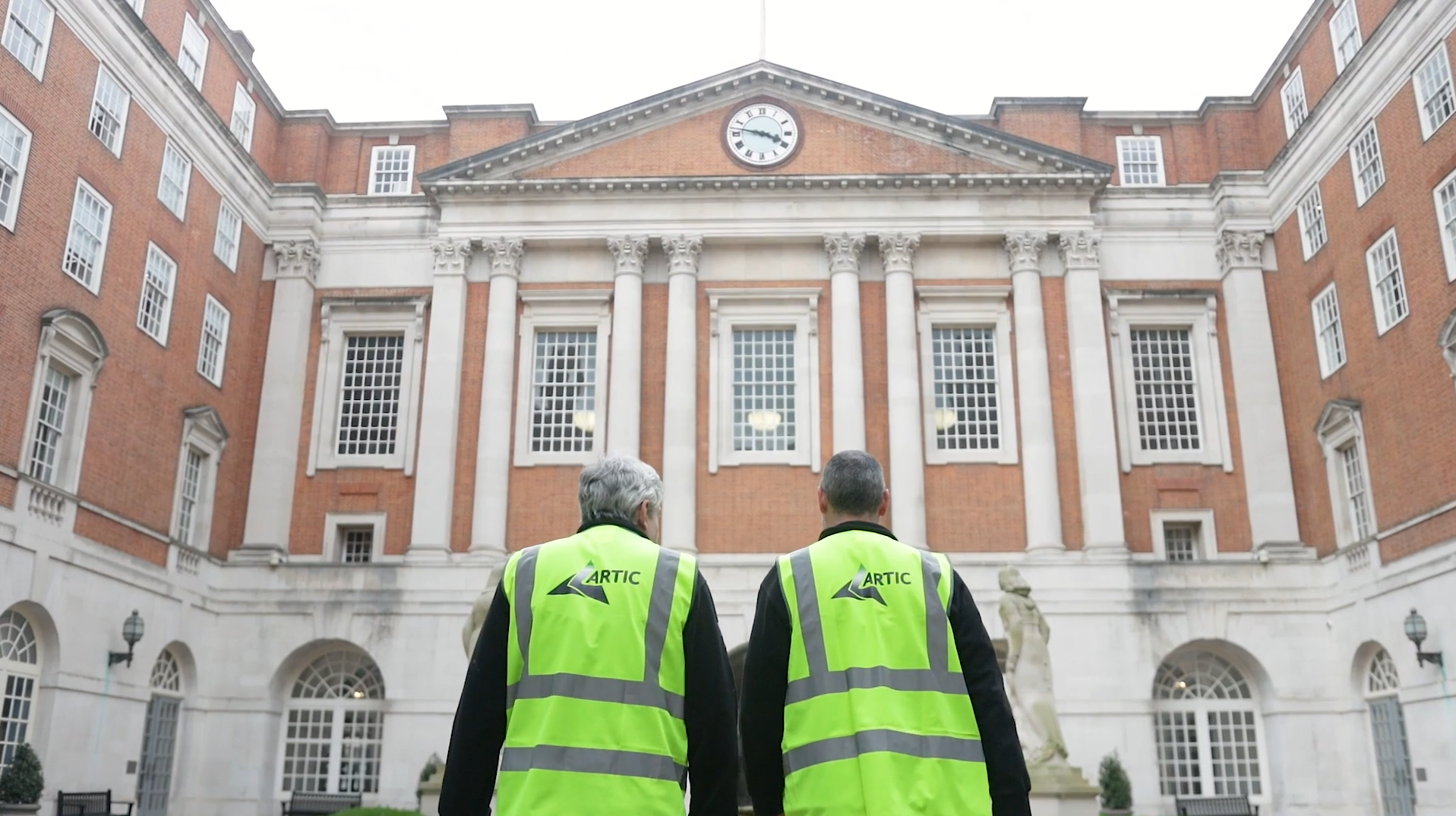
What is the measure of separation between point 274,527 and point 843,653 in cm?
2613

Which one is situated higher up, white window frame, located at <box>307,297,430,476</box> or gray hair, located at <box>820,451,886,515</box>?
white window frame, located at <box>307,297,430,476</box>

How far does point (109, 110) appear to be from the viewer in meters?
23.2

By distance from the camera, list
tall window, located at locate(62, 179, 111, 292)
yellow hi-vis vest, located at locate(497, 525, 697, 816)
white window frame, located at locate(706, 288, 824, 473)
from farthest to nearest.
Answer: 1. white window frame, located at locate(706, 288, 824, 473)
2. tall window, located at locate(62, 179, 111, 292)
3. yellow hi-vis vest, located at locate(497, 525, 697, 816)

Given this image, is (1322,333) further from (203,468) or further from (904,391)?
(203,468)

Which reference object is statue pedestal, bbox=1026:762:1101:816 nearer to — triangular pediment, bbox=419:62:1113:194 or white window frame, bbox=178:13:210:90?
triangular pediment, bbox=419:62:1113:194

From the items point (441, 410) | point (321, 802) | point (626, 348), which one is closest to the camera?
point (321, 802)

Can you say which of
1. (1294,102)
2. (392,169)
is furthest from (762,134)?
(1294,102)

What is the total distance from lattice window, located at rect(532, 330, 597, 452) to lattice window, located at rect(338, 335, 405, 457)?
3530mm

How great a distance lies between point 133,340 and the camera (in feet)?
77.9

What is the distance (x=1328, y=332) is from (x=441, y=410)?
20.8 metres

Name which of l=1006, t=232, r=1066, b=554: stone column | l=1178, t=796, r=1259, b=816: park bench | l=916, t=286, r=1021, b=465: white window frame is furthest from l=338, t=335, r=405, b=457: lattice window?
l=1178, t=796, r=1259, b=816: park bench

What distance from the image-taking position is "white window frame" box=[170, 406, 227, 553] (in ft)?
83.9

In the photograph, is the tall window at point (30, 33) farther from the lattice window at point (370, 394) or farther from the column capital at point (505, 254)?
the column capital at point (505, 254)

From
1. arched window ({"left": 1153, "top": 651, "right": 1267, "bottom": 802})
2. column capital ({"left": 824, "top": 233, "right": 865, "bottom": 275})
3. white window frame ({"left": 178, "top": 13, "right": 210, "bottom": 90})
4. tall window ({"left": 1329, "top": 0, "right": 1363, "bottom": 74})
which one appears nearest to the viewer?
tall window ({"left": 1329, "top": 0, "right": 1363, "bottom": 74})
